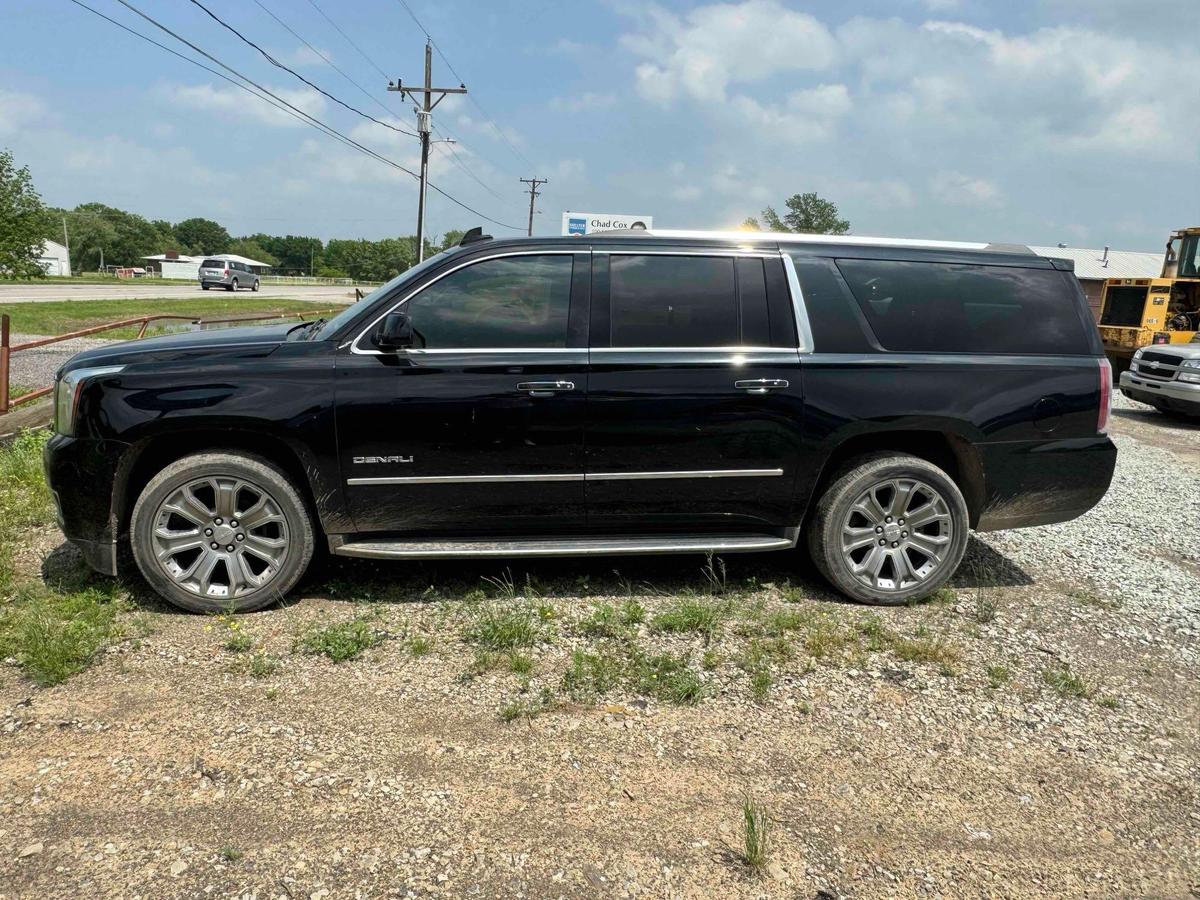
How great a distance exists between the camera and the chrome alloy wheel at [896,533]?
443 centimetres

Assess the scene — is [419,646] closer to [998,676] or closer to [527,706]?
[527,706]

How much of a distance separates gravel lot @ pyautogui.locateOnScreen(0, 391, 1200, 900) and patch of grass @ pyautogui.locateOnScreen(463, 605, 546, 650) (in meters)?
0.02

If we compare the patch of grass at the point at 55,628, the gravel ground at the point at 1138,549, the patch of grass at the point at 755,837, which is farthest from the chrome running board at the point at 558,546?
the gravel ground at the point at 1138,549

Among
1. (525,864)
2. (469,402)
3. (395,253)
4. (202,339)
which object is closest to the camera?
(525,864)

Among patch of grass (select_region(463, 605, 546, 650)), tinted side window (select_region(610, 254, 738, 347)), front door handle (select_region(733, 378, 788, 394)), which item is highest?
tinted side window (select_region(610, 254, 738, 347))

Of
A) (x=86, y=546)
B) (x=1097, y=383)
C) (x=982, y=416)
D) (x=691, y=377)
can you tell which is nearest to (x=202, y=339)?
(x=86, y=546)

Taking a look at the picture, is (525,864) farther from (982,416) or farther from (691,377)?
(982,416)

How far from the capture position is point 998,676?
368 centimetres

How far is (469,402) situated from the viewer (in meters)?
4.05

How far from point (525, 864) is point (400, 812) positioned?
1.59ft

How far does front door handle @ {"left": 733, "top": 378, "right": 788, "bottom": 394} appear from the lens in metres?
4.21

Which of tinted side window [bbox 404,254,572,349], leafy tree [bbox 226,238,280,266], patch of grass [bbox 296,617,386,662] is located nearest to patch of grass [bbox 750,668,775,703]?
patch of grass [bbox 296,617,386,662]

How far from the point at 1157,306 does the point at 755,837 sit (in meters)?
17.4

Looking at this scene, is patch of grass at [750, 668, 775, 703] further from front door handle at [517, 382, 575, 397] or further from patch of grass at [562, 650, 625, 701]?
front door handle at [517, 382, 575, 397]
